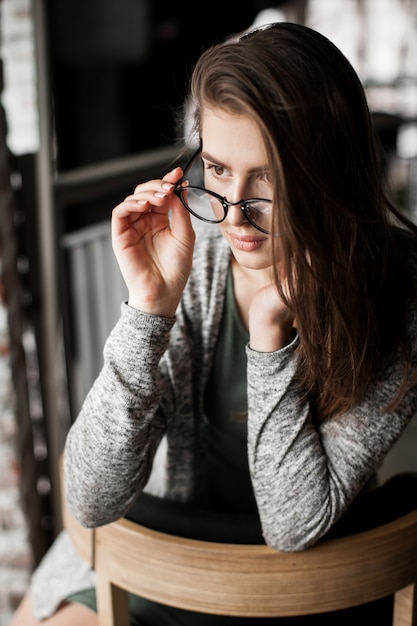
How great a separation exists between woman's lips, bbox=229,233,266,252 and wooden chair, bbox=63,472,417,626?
358mm

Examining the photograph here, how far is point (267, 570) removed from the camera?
834mm

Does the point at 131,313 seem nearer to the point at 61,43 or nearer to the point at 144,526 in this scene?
the point at 144,526

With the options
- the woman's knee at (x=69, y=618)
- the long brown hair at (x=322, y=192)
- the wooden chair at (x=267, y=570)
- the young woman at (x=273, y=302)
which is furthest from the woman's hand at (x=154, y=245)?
the woman's knee at (x=69, y=618)

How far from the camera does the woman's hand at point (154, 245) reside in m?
0.89

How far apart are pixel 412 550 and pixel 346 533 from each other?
0.08 meters

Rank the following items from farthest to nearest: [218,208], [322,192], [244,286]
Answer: [244,286]
[218,208]
[322,192]

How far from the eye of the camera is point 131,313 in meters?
0.90

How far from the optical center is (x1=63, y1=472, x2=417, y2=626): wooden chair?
0.83 m

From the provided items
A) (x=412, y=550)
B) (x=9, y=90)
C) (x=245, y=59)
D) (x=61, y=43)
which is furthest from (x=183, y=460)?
(x=61, y=43)

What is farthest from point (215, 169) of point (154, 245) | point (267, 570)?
point (267, 570)

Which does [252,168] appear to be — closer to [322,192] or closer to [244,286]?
[322,192]

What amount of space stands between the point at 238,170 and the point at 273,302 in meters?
0.18

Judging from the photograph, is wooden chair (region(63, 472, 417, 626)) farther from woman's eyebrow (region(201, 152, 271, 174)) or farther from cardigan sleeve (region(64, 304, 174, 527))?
woman's eyebrow (region(201, 152, 271, 174))

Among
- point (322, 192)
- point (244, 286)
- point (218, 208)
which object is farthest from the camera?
point (244, 286)
